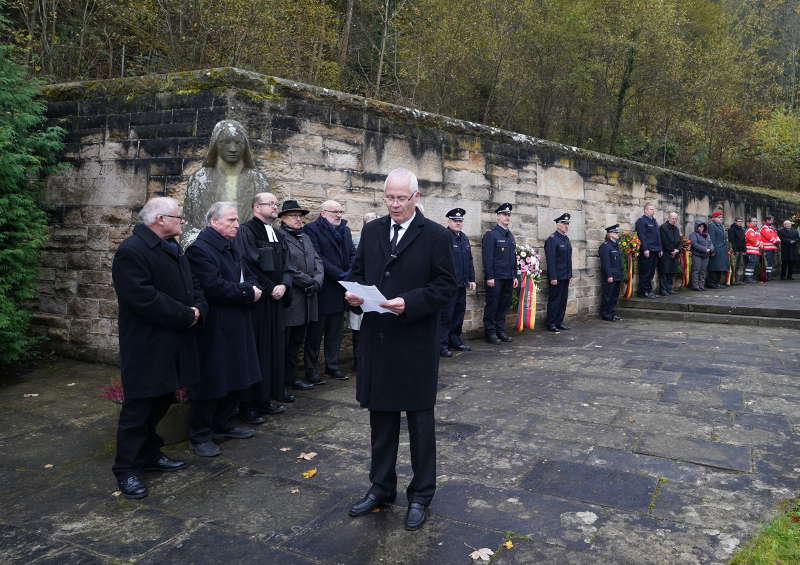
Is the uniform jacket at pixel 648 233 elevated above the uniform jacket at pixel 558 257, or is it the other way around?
the uniform jacket at pixel 648 233

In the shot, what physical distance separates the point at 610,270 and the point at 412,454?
8944 millimetres

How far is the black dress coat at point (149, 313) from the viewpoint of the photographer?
3797mm

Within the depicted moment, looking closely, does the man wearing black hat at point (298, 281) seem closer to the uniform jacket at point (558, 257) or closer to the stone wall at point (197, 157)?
the stone wall at point (197, 157)

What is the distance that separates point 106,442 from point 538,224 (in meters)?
7.72

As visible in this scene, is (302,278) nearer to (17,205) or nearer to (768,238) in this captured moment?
(17,205)

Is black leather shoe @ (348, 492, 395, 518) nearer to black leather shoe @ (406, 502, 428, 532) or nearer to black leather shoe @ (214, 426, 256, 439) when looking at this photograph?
black leather shoe @ (406, 502, 428, 532)

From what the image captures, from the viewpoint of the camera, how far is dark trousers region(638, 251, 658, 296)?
43.5 feet

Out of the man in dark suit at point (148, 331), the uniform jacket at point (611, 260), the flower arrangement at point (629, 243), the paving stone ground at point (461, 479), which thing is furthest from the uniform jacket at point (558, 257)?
the man in dark suit at point (148, 331)

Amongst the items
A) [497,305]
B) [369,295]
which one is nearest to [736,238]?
[497,305]

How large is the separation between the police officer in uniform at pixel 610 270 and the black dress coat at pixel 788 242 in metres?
10.6

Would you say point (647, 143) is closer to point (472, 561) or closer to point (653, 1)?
point (653, 1)

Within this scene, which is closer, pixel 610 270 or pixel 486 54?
Result: pixel 610 270

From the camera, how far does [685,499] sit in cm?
366

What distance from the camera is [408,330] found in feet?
11.2
